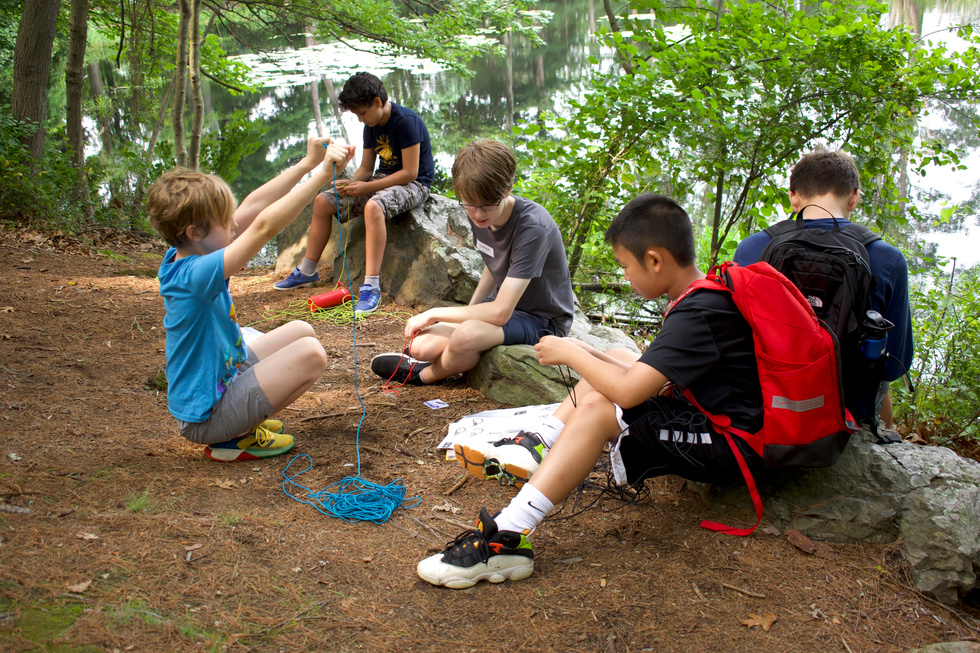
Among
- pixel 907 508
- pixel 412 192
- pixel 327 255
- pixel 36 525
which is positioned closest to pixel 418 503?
pixel 36 525

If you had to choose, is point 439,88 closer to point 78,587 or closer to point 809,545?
point 809,545

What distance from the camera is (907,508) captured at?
6.49ft

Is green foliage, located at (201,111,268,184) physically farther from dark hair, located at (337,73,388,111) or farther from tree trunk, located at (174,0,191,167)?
dark hair, located at (337,73,388,111)

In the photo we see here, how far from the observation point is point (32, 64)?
6.28m

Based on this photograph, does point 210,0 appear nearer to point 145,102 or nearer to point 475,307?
point 145,102

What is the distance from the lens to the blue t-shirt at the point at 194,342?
231cm

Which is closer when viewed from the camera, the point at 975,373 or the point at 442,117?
the point at 975,373

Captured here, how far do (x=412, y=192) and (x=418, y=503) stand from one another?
10.4 feet

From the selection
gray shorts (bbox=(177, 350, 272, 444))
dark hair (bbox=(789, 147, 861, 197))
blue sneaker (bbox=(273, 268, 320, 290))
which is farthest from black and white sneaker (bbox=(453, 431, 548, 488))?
blue sneaker (bbox=(273, 268, 320, 290))

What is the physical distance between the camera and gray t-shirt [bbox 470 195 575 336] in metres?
3.04

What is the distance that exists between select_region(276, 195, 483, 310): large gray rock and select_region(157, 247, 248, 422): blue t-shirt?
7.78 feet

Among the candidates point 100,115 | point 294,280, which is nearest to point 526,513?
point 294,280

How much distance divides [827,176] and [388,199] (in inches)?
124

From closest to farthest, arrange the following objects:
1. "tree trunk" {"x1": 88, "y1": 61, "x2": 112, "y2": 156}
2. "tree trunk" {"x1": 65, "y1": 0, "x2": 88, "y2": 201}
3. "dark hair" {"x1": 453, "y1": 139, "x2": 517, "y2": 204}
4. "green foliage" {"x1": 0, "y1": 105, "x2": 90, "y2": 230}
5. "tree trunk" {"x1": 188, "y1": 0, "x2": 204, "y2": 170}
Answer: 1. "dark hair" {"x1": 453, "y1": 139, "x2": 517, "y2": 204}
2. "green foliage" {"x1": 0, "y1": 105, "x2": 90, "y2": 230}
3. "tree trunk" {"x1": 65, "y1": 0, "x2": 88, "y2": 201}
4. "tree trunk" {"x1": 188, "y1": 0, "x2": 204, "y2": 170}
5. "tree trunk" {"x1": 88, "y1": 61, "x2": 112, "y2": 156}
